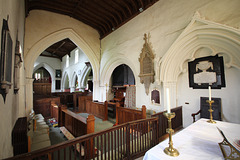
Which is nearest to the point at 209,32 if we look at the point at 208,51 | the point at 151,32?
the point at 208,51

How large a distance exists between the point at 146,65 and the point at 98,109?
327 centimetres

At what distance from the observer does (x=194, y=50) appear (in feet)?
11.2

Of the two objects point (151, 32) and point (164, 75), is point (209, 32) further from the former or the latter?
point (151, 32)

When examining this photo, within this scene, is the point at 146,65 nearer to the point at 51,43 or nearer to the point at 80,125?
the point at 80,125

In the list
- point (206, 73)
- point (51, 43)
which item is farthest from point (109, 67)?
point (206, 73)

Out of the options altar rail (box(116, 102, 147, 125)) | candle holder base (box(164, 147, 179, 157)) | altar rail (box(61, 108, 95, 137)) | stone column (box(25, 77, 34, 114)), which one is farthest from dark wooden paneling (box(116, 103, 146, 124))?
stone column (box(25, 77, 34, 114))

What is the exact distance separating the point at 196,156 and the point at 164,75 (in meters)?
3.07

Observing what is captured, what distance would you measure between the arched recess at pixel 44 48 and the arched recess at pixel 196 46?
15.7 feet

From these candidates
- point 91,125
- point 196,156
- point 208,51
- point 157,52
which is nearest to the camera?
point 196,156

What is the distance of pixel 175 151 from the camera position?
107cm

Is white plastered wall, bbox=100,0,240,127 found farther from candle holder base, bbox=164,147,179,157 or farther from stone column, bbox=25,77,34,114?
stone column, bbox=25,77,34,114

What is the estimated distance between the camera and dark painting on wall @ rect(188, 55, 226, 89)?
2971 millimetres

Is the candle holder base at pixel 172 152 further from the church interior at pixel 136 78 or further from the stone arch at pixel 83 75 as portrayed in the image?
the stone arch at pixel 83 75

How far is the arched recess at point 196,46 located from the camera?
8.77ft
